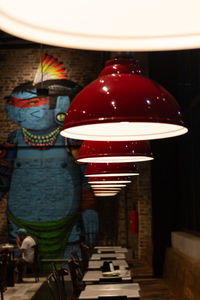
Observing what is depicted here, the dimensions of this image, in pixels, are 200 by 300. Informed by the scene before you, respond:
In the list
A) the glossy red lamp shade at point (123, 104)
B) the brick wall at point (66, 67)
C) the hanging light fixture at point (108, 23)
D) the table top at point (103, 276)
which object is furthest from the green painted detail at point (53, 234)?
the hanging light fixture at point (108, 23)

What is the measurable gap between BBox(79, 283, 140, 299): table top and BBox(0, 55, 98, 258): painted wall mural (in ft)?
21.2

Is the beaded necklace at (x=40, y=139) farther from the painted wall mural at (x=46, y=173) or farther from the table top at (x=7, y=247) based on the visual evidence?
the table top at (x=7, y=247)

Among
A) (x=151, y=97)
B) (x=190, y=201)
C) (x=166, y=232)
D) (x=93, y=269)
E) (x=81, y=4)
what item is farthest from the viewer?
(x=166, y=232)

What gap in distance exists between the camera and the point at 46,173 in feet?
39.2

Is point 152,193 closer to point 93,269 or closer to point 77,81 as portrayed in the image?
point 93,269

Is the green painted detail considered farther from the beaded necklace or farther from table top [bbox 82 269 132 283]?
table top [bbox 82 269 132 283]

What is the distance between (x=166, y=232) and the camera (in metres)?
9.43

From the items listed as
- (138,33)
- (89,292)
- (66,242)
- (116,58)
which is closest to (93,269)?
(89,292)

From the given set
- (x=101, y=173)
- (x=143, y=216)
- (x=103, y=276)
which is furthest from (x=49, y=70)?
(x=101, y=173)

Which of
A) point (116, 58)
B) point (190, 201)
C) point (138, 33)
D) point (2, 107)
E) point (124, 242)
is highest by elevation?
point (2, 107)

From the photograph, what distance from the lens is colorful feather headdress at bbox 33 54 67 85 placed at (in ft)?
40.5

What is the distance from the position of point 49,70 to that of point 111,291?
8.53 metres

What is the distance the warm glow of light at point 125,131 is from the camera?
63.1 inches

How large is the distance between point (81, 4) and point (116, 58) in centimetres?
114
